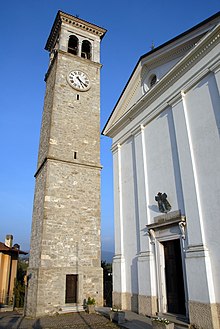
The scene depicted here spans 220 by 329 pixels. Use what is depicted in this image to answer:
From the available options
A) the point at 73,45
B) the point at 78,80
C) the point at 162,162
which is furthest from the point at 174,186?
the point at 73,45

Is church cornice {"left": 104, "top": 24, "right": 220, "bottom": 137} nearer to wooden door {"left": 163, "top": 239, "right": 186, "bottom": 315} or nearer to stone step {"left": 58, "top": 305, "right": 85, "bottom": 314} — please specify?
wooden door {"left": 163, "top": 239, "right": 186, "bottom": 315}

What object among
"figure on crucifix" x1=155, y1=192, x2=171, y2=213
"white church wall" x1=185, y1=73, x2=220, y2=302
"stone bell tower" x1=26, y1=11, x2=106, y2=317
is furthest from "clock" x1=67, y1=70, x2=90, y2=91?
"figure on crucifix" x1=155, y1=192, x2=171, y2=213

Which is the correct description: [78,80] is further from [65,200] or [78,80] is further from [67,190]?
[65,200]

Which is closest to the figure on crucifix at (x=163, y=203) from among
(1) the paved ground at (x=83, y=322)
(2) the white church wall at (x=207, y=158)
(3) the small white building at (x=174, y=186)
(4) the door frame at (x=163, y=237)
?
(3) the small white building at (x=174, y=186)

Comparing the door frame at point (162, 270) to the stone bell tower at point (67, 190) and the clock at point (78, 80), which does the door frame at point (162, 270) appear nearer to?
the stone bell tower at point (67, 190)

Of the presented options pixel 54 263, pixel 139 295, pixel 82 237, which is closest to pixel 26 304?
pixel 54 263

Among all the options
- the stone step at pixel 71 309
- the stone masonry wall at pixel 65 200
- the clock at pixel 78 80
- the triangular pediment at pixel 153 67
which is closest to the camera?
the triangular pediment at pixel 153 67

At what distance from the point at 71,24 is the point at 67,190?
526 inches

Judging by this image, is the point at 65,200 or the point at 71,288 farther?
the point at 65,200

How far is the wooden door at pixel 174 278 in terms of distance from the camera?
8.15 meters

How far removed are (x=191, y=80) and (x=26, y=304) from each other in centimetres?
1292

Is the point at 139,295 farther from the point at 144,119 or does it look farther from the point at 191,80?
the point at 191,80

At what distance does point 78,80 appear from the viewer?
725 inches

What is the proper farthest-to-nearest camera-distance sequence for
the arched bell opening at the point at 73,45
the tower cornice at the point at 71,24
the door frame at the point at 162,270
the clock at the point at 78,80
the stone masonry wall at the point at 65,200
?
the arched bell opening at the point at 73,45 → the tower cornice at the point at 71,24 → the clock at the point at 78,80 → the stone masonry wall at the point at 65,200 → the door frame at the point at 162,270
